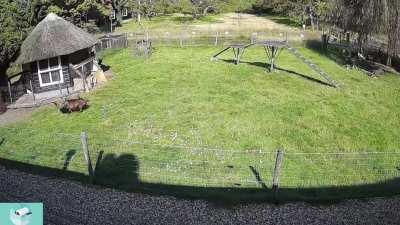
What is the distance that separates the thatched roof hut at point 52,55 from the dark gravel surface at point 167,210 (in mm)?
12509

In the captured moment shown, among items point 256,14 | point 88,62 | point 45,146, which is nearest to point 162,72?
point 88,62

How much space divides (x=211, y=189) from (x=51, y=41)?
1534 centimetres

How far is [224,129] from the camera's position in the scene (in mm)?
20188

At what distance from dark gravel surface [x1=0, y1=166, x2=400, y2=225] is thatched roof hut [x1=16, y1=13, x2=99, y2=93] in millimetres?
12509

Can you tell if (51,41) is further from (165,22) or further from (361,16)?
(165,22)

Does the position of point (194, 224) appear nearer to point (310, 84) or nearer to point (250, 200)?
point (250, 200)

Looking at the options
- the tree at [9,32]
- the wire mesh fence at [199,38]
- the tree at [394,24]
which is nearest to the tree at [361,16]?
the tree at [394,24]

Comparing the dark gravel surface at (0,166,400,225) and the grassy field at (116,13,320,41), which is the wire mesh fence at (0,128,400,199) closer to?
the dark gravel surface at (0,166,400,225)

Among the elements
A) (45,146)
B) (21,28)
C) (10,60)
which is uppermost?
(21,28)

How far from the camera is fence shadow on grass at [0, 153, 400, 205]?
13.2 metres

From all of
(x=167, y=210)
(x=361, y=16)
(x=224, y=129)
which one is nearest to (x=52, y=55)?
(x=224, y=129)

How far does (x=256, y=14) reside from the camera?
62.9m

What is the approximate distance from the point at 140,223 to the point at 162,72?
19.1 metres

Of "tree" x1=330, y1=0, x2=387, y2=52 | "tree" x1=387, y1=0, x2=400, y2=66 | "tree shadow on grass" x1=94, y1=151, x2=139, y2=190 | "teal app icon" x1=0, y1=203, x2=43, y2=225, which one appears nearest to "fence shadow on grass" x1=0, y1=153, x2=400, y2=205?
"tree shadow on grass" x1=94, y1=151, x2=139, y2=190
